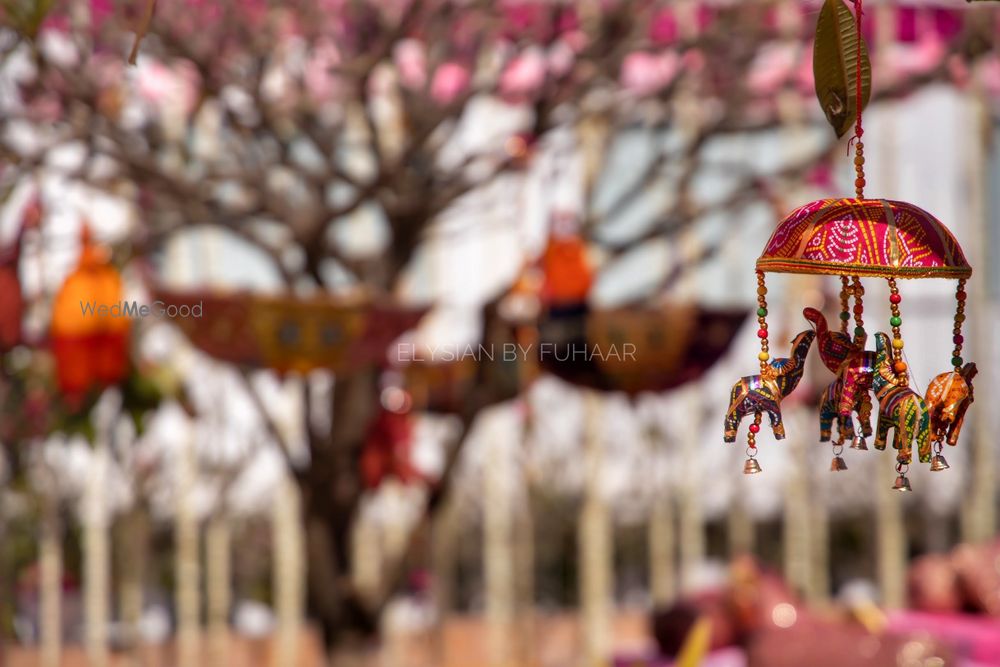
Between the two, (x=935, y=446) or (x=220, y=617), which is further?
(x=220, y=617)

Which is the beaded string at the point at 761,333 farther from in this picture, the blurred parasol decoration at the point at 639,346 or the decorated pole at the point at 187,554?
the decorated pole at the point at 187,554

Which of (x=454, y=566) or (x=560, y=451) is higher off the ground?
(x=560, y=451)

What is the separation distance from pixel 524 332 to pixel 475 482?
1.84 metres

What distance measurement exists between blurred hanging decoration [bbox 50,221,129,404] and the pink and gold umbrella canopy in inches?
105

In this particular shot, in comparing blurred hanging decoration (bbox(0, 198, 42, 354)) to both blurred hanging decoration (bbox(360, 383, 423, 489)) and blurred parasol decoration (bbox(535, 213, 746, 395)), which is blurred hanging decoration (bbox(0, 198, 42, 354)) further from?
blurred parasol decoration (bbox(535, 213, 746, 395))

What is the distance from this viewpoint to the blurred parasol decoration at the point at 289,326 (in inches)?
156

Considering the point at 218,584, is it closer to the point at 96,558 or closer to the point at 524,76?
the point at 96,558

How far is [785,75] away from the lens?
15.4 feet

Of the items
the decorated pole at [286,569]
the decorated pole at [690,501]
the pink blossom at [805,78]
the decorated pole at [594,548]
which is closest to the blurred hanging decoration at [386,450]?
the decorated pole at [286,569]

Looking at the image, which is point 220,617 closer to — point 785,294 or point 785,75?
point 785,294

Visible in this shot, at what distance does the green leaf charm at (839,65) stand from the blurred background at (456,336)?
1.37m

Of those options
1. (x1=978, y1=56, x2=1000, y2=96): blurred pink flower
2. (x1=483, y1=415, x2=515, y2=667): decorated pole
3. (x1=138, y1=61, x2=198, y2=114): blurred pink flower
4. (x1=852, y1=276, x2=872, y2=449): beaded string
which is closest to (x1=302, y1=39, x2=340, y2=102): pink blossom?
(x1=138, y1=61, x2=198, y2=114): blurred pink flower

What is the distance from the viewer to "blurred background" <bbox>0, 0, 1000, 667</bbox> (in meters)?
4.04

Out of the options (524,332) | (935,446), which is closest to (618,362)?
(524,332)
